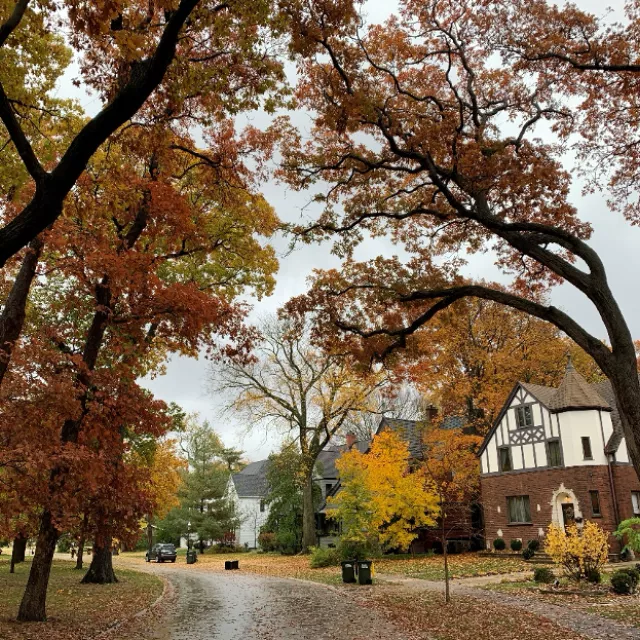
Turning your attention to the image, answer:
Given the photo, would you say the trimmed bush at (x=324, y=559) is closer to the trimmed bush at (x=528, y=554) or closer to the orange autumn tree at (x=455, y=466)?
the orange autumn tree at (x=455, y=466)

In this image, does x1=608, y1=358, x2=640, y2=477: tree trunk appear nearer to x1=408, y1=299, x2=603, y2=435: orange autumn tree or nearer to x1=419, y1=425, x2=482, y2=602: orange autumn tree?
x1=419, y1=425, x2=482, y2=602: orange autumn tree

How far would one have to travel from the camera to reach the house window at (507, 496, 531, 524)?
2964cm

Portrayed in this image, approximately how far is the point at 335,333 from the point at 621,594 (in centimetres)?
961

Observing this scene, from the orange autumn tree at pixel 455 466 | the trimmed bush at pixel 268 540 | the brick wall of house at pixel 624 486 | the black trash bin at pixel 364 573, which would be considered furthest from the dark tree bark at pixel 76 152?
the trimmed bush at pixel 268 540

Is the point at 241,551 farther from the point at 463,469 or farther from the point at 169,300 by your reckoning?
the point at 169,300

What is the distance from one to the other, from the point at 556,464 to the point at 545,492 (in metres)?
1.48

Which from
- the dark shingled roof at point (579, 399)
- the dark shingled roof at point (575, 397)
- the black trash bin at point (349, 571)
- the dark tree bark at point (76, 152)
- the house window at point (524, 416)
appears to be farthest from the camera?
the house window at point (524, 416)

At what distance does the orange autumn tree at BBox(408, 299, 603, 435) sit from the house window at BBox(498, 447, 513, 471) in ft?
12.8

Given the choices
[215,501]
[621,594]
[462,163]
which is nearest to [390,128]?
[462,163]

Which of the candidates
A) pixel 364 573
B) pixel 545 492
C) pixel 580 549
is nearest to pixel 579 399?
pixel 545 492

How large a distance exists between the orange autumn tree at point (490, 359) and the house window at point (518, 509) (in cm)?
606

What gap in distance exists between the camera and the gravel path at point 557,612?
402 inches

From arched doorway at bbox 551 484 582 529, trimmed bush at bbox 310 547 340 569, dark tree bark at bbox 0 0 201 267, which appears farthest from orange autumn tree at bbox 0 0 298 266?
arched doorway at bbox 551 484 582 529

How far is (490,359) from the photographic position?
3466 cm
